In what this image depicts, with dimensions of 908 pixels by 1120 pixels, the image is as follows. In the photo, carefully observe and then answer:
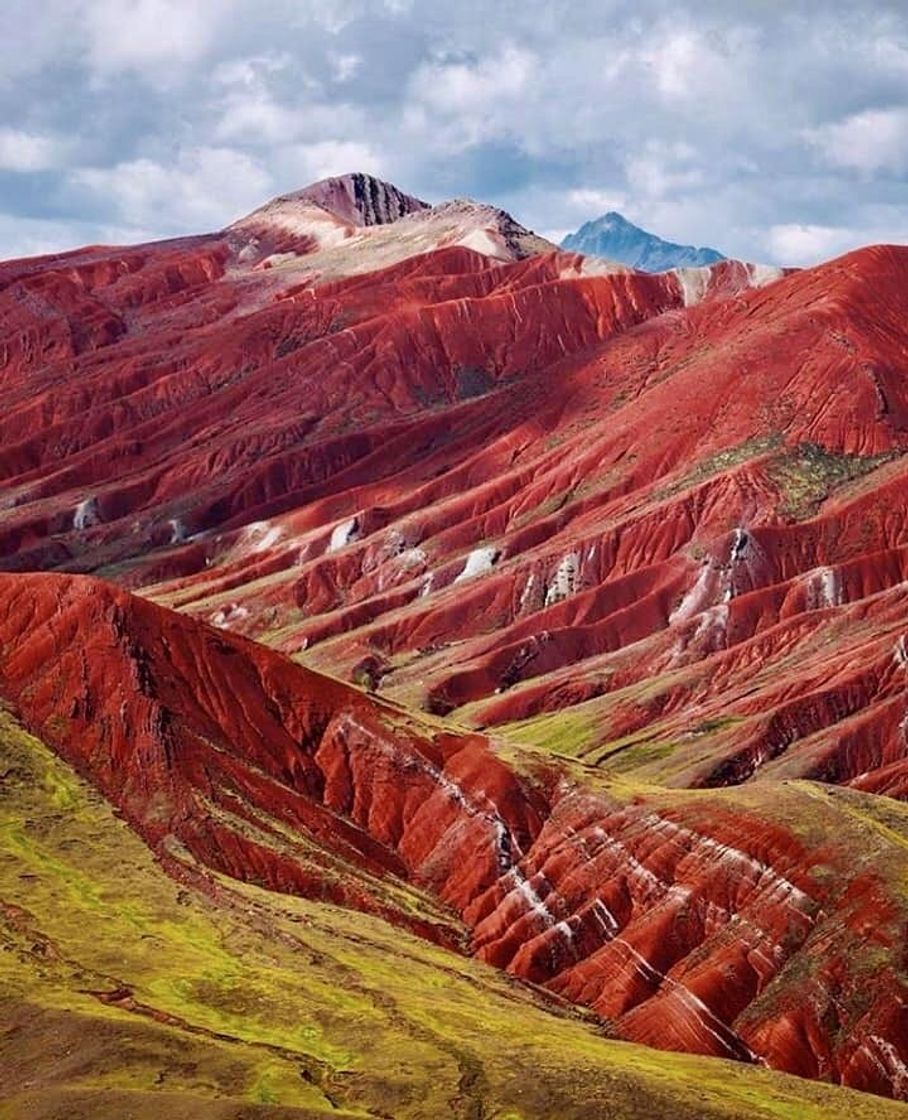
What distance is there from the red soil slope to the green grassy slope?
5.65 metres

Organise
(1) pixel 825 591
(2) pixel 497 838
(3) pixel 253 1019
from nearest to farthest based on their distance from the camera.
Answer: (3) pixel 253 1019, (2) pixel 497 838, (1) pixel 825 591

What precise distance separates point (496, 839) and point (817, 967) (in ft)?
87.9

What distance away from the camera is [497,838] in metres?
114

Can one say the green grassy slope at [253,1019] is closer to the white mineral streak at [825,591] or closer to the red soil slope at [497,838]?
the red soil slope at [497,838]

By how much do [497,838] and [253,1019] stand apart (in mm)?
40816

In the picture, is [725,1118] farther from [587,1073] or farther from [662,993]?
[662,993]

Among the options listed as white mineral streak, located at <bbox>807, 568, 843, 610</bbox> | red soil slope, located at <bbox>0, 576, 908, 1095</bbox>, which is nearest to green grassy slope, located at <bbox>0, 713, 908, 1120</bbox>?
red soil slope, located at <bbox>0, 576, 908, 1095</bbox>

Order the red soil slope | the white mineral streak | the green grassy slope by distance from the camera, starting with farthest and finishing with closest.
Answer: the white mineral streak < the red soil slope < the green grassy slope

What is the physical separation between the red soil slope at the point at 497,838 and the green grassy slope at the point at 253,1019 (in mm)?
5651

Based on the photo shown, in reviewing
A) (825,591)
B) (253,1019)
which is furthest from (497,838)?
(825,591)

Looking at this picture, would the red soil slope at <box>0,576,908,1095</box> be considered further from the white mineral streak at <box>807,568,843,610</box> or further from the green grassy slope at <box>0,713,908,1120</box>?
the white mineral streak at <box>807,568,843,610</box>

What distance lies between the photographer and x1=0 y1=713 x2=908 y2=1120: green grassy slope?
6306 cm

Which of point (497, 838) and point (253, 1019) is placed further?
point (497, 838)

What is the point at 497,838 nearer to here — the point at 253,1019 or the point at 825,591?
the point at 253,1019
